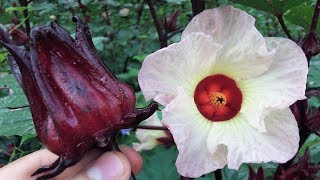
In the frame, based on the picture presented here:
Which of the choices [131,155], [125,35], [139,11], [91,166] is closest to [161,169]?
[131,155]

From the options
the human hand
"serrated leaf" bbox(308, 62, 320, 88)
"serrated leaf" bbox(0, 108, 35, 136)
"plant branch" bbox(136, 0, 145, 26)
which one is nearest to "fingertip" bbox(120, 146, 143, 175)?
the human hand

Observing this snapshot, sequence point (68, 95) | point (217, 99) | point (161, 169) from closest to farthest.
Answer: point (68, 95) → point (217, 99) → point (161, 169)

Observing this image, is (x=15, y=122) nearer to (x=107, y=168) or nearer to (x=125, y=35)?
(x=107, y=168)

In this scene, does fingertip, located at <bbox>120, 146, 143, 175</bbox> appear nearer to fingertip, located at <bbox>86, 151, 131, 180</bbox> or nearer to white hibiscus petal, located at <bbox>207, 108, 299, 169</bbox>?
fingertip, located at <bbox>86, 151, 131, 180</bbox>

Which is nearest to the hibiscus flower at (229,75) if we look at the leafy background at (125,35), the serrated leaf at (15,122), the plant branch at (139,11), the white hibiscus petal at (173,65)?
the white hibiscus petal at (173,65)

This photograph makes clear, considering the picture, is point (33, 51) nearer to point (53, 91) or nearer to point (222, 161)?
point (53, 91)

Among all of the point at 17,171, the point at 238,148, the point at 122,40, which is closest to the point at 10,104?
the point at 17,171

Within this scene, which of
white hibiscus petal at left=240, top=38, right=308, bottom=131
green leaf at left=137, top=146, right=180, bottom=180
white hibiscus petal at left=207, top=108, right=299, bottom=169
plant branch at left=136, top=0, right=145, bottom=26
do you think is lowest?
plant branch at left=136, top=0, right=145, bottom=26
